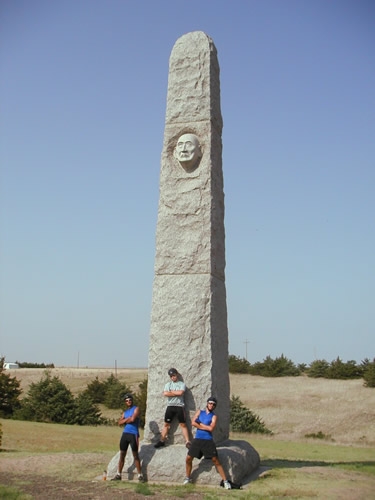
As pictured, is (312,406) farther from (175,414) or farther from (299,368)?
(175,414)

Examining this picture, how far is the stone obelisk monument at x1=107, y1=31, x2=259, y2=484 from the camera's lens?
8.81m

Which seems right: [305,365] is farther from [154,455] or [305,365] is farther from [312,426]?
[154,455]

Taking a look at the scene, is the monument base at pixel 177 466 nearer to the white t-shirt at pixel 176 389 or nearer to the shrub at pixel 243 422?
the white t-shirt at pixel 176 389

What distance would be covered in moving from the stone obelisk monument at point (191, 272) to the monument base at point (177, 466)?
0.6 inches

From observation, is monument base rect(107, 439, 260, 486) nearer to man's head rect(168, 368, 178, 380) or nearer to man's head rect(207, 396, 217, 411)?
man's head rect(207, 396, 217, 411)

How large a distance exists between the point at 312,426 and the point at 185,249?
16999mm

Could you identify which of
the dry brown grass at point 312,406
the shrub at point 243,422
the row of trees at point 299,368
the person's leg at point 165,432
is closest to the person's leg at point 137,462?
the person's leg at point 165,432

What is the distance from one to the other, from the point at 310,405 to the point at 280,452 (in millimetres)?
16646

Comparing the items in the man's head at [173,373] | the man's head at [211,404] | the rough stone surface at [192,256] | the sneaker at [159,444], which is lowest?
the sneaker at [159,444]

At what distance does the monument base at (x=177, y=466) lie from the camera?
26.4 feet

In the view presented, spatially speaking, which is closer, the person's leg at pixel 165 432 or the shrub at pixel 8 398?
the person's leg at pixel 165 432

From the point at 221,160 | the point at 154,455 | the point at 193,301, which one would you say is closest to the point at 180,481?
the point at 154,455

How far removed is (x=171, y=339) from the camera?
9.22 meters

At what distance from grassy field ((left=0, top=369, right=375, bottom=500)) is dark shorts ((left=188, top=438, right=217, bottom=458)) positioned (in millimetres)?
460
